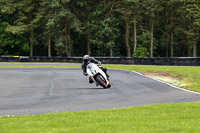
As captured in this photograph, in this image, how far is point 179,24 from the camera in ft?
191

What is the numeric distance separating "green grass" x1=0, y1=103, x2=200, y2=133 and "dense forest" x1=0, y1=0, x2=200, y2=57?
4204 centimetres

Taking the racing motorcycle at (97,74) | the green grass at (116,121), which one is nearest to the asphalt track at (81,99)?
the racing motorcycle at (97,74)

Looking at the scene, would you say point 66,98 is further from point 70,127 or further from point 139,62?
point 139,62

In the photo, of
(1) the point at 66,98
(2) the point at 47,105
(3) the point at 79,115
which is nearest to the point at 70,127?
(3) the point at 79,115

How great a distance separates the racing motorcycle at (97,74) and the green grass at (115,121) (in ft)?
19.4

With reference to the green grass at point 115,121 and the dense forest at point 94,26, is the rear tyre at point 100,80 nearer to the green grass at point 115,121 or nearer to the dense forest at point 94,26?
the green grass at point 115,121

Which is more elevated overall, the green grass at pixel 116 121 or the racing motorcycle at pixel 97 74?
the racing motorcycle at pixel 97 74

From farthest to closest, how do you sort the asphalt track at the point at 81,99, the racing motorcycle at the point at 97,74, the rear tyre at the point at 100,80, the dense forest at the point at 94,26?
the dense forest at the point at 94,26
the rear tyre at the point at 100,80
the racing motorcycle at the point at 97,74
the asphalt track at the point at 81,99

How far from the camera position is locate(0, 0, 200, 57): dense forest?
171 feet

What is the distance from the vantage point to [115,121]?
8156mm

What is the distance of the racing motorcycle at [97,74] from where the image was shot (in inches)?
631

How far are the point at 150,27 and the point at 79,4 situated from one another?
462 inches

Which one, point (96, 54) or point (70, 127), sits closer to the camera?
point (70, 127)

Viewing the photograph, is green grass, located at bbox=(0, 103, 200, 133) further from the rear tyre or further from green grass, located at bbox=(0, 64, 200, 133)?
the rear tyre
